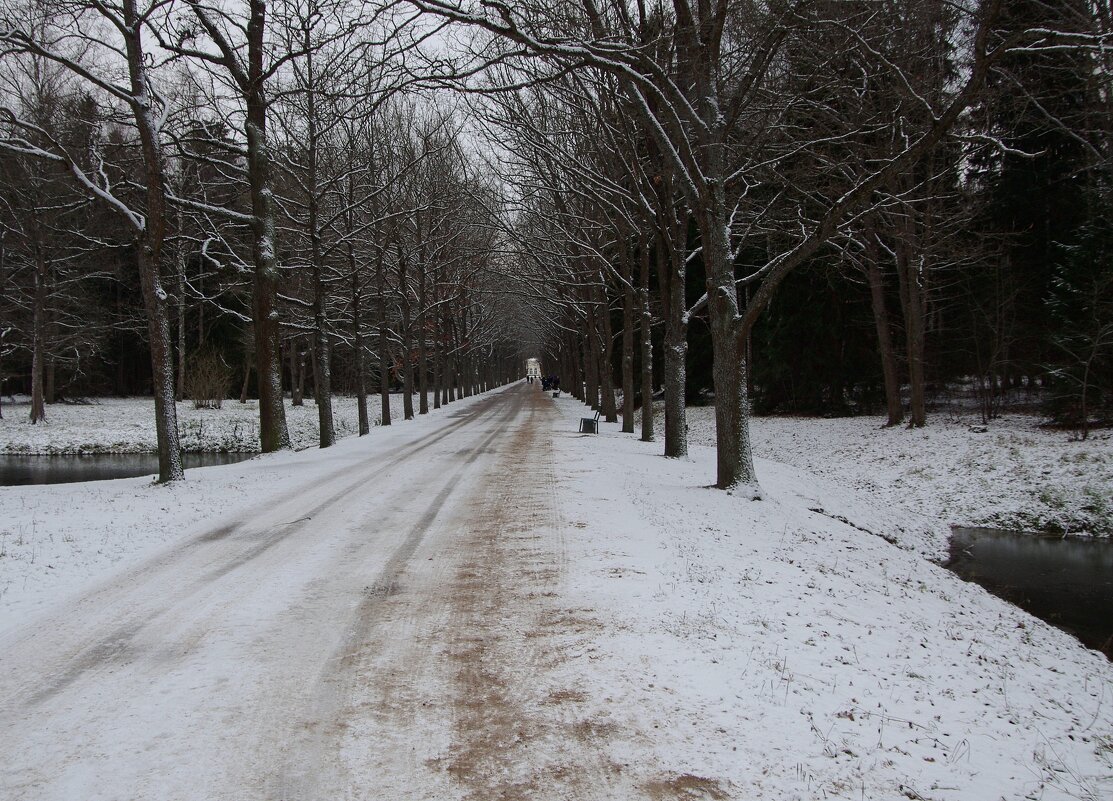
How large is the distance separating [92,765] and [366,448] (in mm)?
13777

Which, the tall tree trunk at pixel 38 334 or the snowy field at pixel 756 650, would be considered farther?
the tall tree trunk at pixel 38 334

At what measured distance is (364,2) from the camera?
8258mm

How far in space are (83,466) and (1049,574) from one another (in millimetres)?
23916

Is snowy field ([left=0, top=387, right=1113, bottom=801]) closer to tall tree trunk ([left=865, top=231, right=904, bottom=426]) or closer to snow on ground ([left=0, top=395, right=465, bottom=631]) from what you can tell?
snow on ground ([left=0, top=395, right=465, bottom=631])

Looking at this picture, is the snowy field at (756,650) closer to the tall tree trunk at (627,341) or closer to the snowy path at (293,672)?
the snowy path at (293,672)

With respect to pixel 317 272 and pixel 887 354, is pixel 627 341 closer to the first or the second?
pixel 317 272

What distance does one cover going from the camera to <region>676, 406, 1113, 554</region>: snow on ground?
13.0 meters

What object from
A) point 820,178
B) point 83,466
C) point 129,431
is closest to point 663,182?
point 820,178

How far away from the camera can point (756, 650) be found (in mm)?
4512

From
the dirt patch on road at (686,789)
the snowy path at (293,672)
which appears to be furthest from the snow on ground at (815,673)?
the snowy path at (293,672)

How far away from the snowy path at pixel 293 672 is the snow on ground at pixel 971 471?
8899 millimetres

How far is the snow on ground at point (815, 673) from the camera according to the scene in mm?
3264

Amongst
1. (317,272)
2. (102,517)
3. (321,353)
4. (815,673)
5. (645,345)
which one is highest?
(317,272)

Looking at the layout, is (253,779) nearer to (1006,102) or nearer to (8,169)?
(1006,102)
